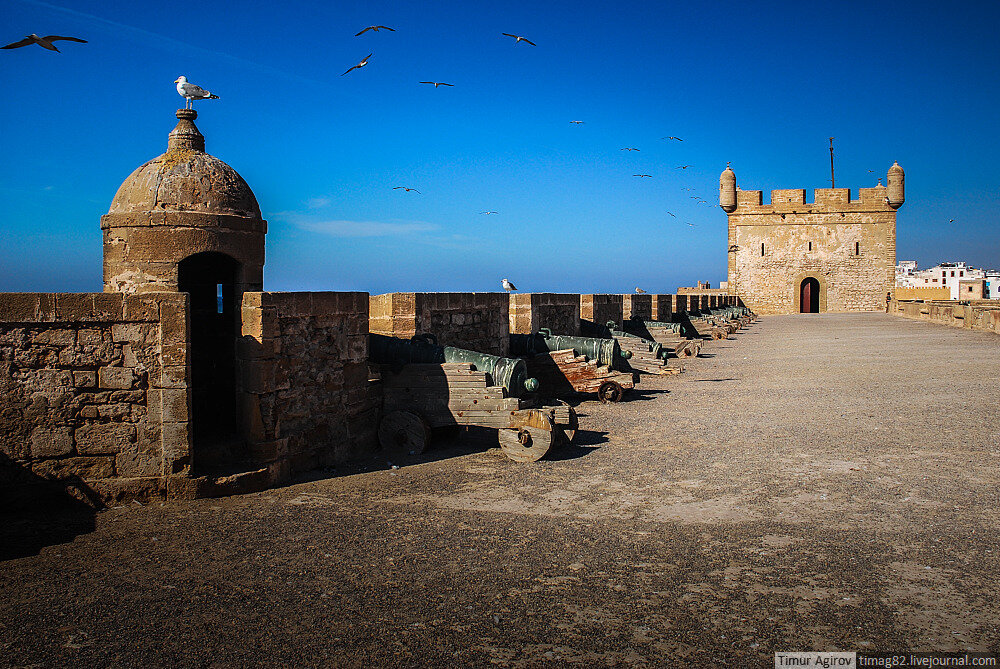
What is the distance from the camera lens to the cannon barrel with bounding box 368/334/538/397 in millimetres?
6746

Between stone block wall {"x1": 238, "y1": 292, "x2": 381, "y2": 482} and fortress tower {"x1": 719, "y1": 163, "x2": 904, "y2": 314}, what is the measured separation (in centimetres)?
3910

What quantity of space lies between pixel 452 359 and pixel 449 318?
61.7 inches

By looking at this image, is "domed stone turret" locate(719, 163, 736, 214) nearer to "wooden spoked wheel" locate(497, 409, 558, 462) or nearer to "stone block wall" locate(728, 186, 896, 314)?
"stone block wall" locate(728, 186, 896, 314)

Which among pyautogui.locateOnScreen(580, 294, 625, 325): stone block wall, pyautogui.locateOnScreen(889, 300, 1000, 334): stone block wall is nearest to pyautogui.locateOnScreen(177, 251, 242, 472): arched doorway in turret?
pyautogui.locateOnScreen(580, 294, 625, 325): stone block wall

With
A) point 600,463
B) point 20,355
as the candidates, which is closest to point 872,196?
point 600,463

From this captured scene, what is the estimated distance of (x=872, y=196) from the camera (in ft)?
132

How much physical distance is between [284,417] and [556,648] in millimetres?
3325

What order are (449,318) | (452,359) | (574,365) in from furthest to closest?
(574,365)
(449,318)
(452,359)

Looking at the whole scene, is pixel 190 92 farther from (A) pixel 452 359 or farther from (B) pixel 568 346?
(B) pixel 568 346

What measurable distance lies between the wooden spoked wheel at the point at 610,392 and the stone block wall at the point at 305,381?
3.62 m

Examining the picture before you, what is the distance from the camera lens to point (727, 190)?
42094mm

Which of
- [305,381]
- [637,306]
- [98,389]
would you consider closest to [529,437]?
[305,381]

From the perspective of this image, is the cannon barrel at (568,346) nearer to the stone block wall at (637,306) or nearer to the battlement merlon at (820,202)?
the stone block wall at (637,306)

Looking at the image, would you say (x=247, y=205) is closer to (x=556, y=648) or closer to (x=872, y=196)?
(x=556, y=648)
